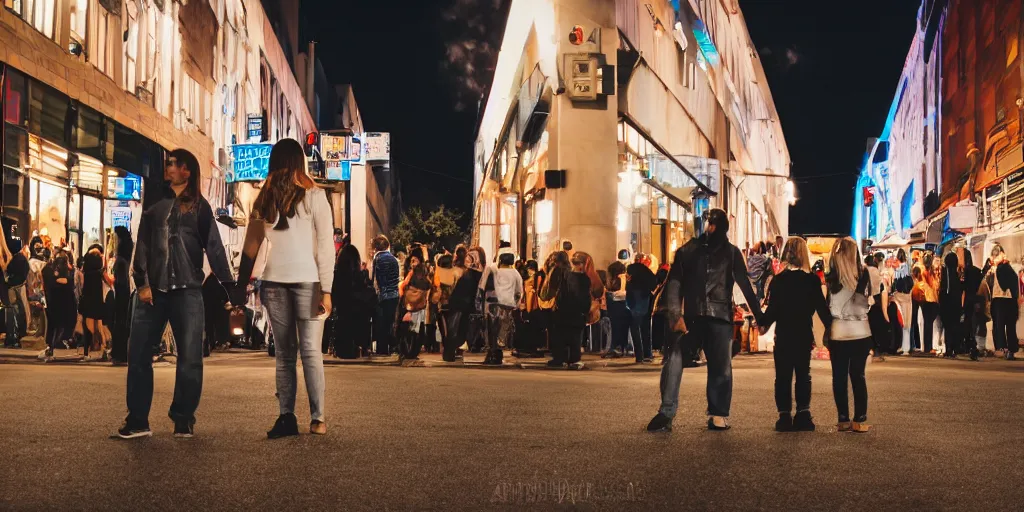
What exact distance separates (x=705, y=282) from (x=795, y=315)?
803mm

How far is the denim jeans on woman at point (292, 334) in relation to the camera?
24.1 feet

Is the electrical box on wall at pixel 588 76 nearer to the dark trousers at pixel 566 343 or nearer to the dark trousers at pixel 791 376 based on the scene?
the dark trousers at pixel 566 343

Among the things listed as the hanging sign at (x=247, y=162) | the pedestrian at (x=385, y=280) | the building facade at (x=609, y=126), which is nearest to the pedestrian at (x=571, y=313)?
the pedestrian at (x=385, y=280)

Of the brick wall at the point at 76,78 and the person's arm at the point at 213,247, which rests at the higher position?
the brick wall at the point at 76,78

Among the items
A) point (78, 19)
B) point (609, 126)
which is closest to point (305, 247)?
point (78, 19)

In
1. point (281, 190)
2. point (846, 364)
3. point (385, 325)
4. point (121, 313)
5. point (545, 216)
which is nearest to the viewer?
point (281, 190)

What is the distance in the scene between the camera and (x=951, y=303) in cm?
2048

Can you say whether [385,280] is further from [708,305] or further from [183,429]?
[183,429]

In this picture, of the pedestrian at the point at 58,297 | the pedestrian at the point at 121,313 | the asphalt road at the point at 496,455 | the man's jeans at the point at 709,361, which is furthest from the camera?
the pedestrian at the point at 58,297

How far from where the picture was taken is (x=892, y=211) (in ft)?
226

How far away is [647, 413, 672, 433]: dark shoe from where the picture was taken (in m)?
8.24

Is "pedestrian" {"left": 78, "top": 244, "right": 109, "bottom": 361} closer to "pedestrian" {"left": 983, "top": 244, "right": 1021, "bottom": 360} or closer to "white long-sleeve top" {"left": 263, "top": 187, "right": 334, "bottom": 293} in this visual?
"white long-sleeve top" {"left": 263, "top": 187, "right": 334, "bottom": 293}

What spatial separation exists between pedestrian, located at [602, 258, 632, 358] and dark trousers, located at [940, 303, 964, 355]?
5500 mm

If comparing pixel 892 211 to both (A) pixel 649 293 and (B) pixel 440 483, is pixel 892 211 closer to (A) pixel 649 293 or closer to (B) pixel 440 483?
(A) pixel 649 293
